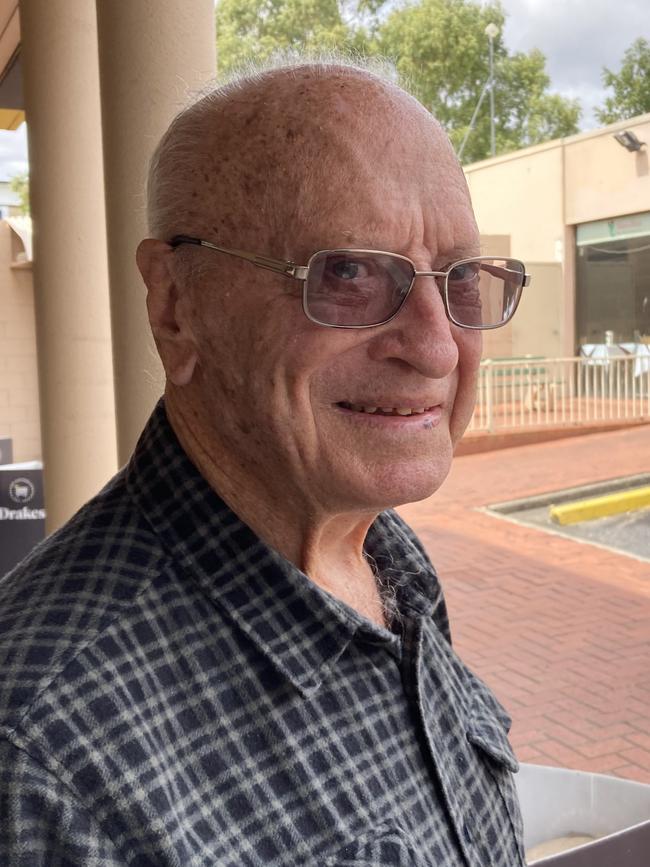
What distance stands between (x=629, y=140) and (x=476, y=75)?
1687 centimetres

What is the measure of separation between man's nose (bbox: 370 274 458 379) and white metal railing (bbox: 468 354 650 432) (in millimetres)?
9937

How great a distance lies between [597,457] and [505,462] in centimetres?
92

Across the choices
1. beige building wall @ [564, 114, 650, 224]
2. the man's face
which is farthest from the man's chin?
beige building wall @ [564, 114, 650, 224]

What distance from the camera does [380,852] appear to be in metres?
0.84

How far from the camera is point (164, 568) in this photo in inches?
34.6

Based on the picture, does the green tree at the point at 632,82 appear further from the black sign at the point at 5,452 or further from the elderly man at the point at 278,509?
the elderly man at the point at 278,509

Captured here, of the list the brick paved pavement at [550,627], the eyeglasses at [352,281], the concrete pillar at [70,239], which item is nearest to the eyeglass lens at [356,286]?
the eyeglasses at [352,281]

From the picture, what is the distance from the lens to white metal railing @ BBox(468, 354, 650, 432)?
1091 cm

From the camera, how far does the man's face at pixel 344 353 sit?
0.94 metres

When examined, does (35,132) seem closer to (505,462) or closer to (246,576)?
(246,576)

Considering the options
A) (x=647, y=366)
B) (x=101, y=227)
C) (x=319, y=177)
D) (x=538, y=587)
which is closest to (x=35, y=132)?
(x=101, y=227)

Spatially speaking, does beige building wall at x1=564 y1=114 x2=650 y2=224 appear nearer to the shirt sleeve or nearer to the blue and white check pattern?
the blue and white check pattern

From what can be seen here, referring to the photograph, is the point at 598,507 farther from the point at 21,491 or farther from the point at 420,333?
the point at 420,333

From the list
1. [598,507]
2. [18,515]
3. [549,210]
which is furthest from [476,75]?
[18,515]
